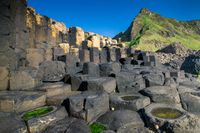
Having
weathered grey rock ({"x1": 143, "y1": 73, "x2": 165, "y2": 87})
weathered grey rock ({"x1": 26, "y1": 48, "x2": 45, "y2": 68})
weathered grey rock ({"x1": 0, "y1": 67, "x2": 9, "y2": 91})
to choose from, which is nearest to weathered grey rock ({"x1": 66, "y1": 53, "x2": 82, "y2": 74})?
weathered grey rock ({"x1": 26, "y1": 48, "x2": 45, "y2": 68})

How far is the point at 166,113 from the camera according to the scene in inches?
211

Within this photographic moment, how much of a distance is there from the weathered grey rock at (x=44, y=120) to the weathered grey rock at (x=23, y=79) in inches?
67.6

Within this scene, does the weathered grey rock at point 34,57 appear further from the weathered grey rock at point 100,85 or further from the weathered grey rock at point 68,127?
the weathered grey rock at point 68,127

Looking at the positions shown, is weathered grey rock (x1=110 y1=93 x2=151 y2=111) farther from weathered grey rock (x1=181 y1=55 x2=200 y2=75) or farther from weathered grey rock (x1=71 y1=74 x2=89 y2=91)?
weathered grey rock (x1=181 y1=55 x2=200 y2=75)

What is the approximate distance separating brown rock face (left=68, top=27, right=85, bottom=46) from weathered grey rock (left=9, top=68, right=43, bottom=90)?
10.7 m

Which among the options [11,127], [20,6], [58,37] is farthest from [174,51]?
[11,127]

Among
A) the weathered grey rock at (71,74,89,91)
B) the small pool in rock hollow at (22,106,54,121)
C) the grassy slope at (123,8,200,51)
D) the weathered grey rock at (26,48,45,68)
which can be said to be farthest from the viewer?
the grassy slope at (123,8,200,51)

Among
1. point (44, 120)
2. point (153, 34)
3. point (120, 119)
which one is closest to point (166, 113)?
point (120, 119)

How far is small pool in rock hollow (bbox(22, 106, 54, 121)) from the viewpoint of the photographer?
4.66 metres

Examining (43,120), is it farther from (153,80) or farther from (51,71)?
(153,80)

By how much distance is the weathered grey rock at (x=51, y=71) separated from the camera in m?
7.77

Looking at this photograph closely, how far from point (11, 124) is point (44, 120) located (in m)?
0.70

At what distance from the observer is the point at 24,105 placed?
5.18 metres

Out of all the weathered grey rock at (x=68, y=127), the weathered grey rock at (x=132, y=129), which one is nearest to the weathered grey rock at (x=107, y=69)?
the weathered grey rock at (x=132, y=129)
